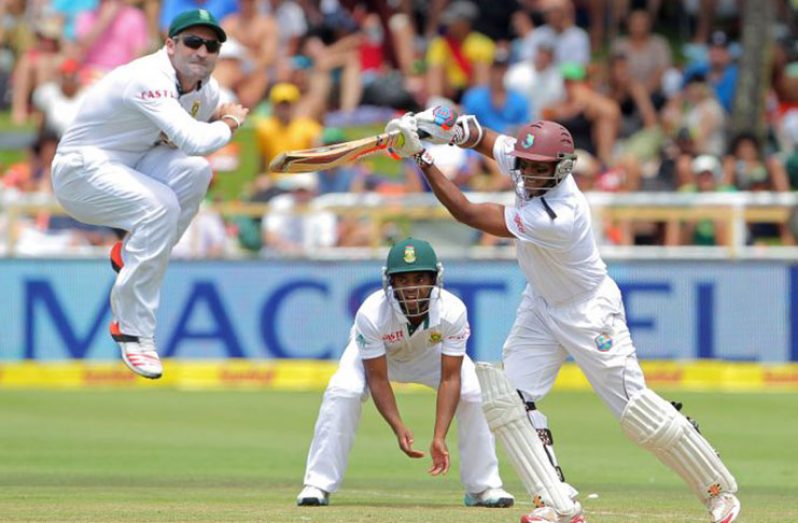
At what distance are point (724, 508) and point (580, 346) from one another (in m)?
1.07

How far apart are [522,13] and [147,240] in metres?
12.1

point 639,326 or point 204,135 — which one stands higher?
point 204,135

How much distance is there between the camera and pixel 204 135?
9.96m

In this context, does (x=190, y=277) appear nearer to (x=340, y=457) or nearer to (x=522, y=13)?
(x=522, y=13)

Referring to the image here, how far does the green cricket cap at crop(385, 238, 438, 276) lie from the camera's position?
9758 mm

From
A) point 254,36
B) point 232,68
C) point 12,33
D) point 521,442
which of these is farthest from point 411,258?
point 12,33

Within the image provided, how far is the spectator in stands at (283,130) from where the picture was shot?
19156 millimetres

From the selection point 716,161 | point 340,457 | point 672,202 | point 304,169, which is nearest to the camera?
point 304,169

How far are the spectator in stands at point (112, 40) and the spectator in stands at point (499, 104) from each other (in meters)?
4.03

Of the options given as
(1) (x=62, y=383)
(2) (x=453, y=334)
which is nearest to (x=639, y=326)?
(1) (x=62, y=383)

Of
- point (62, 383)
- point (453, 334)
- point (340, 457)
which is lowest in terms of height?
point (62, 383)

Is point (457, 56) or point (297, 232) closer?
point (297, 232)

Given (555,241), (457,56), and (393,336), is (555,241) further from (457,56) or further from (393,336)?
(457,56)

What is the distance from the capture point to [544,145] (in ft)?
29.0
